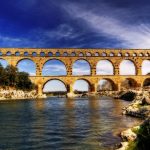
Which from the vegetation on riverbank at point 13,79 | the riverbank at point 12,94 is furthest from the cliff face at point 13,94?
the vegetation on riverbank at point 13,79

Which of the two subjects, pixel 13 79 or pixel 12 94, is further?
pixel 13 79

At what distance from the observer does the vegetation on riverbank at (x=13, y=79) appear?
73.5 metres

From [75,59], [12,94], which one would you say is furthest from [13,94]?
[75,59]

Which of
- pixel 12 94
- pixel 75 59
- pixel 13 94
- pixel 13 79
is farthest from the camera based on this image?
pixel 75 59

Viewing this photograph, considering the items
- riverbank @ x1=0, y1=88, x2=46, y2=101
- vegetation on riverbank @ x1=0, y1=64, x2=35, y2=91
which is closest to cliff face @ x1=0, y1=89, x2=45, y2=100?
riverbank @ x1=0, y1=88, x2=46, y2=101

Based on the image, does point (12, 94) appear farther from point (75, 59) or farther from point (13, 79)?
point (75, 59)

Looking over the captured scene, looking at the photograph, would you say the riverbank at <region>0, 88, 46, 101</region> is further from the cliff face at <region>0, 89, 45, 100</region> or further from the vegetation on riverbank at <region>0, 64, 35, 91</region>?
the vegetation on riverbank at <region>0, 64, 35, 91</region>

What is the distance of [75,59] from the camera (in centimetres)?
9700

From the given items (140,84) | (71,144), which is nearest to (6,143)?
(71,144)

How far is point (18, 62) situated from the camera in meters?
93.4

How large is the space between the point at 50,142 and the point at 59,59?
263 ft

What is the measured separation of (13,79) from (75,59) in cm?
2680

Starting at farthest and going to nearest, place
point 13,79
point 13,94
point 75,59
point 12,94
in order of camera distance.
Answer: point 75,59 → point 13,79 → point 13,94 → point 12,94

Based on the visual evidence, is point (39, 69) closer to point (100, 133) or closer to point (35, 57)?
point (35, 57)
